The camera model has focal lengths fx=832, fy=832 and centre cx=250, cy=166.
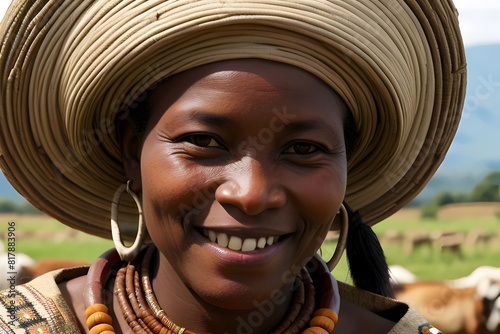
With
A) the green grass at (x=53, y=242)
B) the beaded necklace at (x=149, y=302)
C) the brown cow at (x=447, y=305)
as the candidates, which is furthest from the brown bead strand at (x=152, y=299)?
the green grass at (x=53, y=242)

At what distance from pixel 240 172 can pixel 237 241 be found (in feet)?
0.66

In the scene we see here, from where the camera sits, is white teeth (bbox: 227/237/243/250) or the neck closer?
white teeth (bbox: 227/237/243/250)

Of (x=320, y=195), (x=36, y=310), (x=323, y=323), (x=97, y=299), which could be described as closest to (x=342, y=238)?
(x=323, y=323)

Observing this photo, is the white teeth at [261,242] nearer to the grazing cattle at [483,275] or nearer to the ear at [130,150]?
the ear at [130,150]

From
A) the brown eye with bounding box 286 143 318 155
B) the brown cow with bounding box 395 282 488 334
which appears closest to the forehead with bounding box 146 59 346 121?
the brown eye with bounding box 286 143 318 155

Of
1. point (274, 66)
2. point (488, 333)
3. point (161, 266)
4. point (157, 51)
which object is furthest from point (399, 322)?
point (488, 333)

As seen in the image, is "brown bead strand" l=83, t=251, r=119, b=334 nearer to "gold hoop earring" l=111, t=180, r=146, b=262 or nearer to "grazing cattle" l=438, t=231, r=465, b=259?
"gold hoop earring" l=111, t=180, r=146, b=262

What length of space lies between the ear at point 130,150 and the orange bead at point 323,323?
0.72 m

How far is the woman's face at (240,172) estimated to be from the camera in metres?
2.35

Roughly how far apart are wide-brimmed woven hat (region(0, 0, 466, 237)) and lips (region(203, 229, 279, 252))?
0.49m

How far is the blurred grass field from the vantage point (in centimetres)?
1101

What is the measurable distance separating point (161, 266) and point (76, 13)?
0.87 metres

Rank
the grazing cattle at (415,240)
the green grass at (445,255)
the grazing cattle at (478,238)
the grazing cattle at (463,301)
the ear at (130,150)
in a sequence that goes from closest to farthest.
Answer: the ear at (130,150)
the grazing cattle at (463,301)
the green grass at (445,255)
the grazing cattle at (478,238)
the grazing cattle at (415,240)

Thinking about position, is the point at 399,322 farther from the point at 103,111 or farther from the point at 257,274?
the point at 103,111
